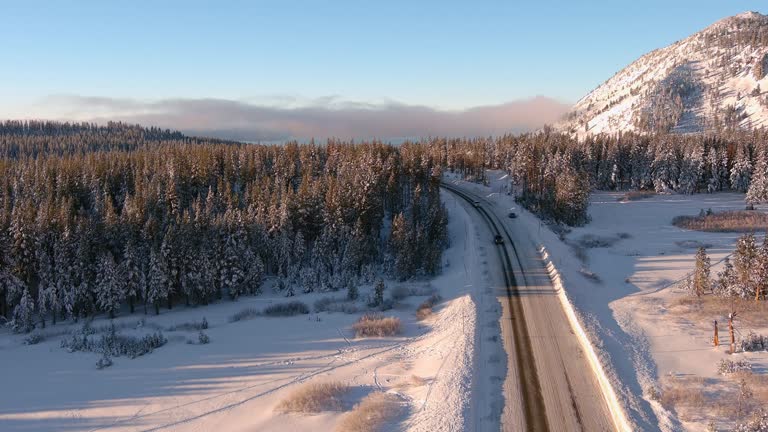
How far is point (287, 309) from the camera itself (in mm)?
49688

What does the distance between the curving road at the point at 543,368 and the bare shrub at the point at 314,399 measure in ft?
31.5

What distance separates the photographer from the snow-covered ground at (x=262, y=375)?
83.4 feet

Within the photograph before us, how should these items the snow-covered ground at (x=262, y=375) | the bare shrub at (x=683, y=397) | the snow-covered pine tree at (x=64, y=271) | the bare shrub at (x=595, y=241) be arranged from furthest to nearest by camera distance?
the bare shrub at (x=595, y=241) → the snow-covered pine tree at (x=64, y=271) → the snow-covered ground at (x=262, y=375) → the bare shrub at (x=683, y=397)

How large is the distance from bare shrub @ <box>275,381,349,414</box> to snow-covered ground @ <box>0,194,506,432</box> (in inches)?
20.3

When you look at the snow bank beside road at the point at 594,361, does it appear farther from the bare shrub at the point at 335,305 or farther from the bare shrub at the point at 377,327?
the bare shrub at the point at 335,305

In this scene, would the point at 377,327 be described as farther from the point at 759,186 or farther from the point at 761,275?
the point at 759,186

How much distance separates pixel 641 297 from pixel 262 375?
36659 mm

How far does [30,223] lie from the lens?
177 feet

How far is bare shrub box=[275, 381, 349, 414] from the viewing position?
2577 centimetres

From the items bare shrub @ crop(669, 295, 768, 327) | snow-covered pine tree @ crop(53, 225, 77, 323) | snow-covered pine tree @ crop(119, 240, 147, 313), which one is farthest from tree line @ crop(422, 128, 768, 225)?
snow-covered pine tree @ crop(53, 225, 77, 323)

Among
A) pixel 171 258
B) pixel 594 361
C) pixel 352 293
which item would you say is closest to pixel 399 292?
pixel 352 293

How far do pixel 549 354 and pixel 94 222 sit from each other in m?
55.9

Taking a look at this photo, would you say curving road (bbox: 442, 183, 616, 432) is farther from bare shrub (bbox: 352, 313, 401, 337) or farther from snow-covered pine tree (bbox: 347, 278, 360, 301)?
snow-covered pine tree (bbox: 347, 278, 360, 301)

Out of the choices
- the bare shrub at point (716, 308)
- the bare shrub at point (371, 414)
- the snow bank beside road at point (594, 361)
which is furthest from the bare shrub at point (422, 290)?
the bare shrub at point (371, 414)
